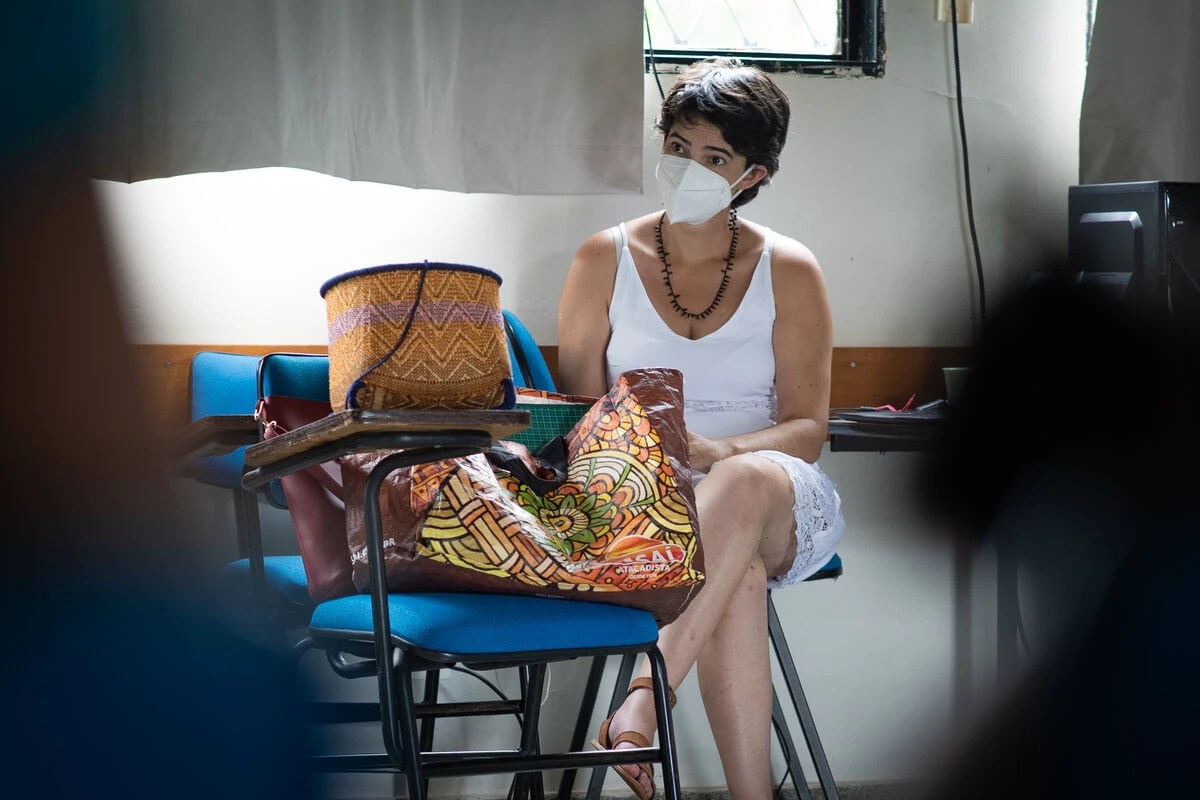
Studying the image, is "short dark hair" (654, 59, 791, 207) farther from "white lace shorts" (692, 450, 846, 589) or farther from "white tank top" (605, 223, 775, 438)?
"white lace shorts" (692, 450, 846, 589)

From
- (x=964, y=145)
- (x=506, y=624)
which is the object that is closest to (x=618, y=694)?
(x=506, y=624)

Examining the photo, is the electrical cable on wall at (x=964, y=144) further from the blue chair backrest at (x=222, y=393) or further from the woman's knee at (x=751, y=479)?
the blue chair backrest at (x=222, y=393)

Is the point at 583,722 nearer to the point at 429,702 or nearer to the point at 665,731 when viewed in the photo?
the point at 429,702

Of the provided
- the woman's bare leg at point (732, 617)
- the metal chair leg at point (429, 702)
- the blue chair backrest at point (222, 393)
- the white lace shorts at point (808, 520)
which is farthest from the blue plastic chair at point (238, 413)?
the white lace shorts at point (808, 520)

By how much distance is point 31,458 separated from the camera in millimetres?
224

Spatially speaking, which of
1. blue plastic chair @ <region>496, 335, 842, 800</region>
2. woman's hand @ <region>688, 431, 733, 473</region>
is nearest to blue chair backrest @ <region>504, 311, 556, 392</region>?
blue plastic chair @ <region>496, 335, 842, 800</region>

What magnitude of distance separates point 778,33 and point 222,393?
4.88ft

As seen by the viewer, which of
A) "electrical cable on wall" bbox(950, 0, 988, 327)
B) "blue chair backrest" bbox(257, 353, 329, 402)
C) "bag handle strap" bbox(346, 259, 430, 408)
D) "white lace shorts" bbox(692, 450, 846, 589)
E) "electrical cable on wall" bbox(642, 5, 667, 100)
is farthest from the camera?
"electrical cable on wall" bbox(950, 0, 988, 327)

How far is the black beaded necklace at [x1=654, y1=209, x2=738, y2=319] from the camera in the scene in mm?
2393

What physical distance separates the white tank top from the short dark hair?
0.29 m

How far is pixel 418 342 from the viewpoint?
4.46 ft

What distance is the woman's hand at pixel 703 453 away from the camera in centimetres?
209

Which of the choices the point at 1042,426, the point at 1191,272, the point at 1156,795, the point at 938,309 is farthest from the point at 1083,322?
the point at 938,309

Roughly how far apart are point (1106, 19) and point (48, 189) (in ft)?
9.68
